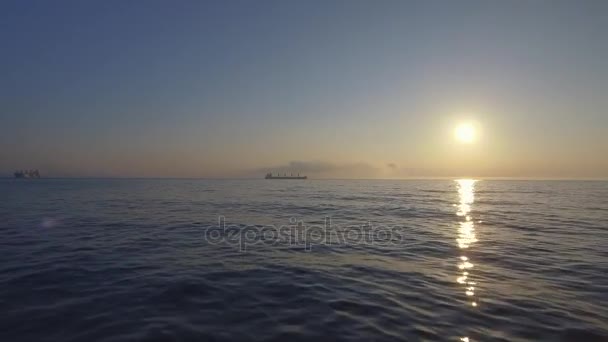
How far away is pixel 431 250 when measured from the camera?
52.2ft

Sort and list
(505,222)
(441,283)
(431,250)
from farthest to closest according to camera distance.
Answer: (505,222) < (431,250) < (441,283)

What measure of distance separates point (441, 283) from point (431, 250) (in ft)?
18.1

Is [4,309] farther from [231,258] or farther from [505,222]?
[505,222]

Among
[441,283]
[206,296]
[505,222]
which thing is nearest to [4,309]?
[206,296]
